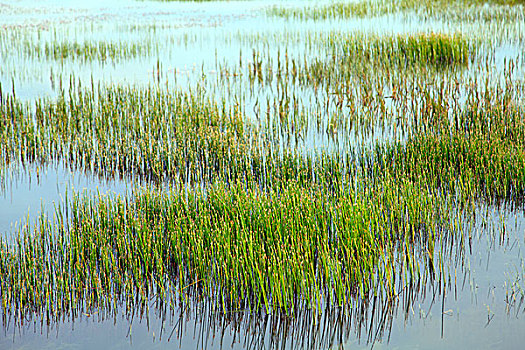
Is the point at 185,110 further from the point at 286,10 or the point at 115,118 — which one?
the point at 286,10

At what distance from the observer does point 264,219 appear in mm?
4770

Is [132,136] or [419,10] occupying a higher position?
[419,10]

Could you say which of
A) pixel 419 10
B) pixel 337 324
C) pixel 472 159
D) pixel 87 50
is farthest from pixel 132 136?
pixel 419 10

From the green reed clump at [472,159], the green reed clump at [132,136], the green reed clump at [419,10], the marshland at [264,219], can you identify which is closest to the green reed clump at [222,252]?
the marshland at [264,219]

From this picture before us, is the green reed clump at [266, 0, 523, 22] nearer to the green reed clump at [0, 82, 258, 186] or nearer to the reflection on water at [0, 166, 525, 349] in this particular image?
the green reed clump at [0, 82, 258, 186]

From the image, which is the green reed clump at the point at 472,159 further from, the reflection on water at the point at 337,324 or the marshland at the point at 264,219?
the reflection on water at the point at 337,324

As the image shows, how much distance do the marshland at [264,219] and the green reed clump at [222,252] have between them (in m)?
0.02

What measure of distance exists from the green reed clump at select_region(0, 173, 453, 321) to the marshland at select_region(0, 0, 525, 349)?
2 centimetres

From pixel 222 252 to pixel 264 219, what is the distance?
54 centimetres

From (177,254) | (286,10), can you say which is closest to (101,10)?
(286,10)

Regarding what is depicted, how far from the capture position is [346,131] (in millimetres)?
8258

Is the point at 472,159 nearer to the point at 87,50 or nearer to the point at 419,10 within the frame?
the point at 87,50

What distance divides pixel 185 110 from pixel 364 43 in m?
5.84

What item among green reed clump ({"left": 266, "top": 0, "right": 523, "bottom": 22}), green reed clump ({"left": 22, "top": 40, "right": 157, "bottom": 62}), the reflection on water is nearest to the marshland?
the reflection on water
